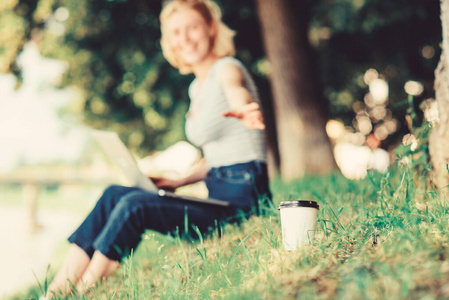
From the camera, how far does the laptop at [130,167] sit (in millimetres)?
2449

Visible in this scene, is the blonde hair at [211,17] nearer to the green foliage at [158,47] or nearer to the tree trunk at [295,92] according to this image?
the tree trunk at [295,92]

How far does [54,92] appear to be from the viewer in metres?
12.5

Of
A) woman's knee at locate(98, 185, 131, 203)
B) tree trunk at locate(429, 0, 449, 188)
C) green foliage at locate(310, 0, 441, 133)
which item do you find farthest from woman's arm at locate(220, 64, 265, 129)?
green foliage at locate(310, 0, 441, 133)

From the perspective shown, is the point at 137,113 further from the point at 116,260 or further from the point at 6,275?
the point at 116,260

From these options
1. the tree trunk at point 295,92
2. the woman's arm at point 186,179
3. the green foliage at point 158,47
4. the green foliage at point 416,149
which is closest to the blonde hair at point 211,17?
the woman's arm at point 186,179

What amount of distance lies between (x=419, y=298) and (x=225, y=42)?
2.28 metres

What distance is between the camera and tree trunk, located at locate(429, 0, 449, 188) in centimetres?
246

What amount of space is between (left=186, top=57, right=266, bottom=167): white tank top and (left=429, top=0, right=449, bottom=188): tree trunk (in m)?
1.04

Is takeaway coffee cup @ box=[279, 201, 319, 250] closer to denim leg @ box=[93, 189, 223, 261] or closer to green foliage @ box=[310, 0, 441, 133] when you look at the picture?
denim leg @ box=[93, 189, 223, 261]

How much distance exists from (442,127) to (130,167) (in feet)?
6.19

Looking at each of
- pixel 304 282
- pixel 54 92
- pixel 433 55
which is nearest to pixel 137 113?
pixel 54 92

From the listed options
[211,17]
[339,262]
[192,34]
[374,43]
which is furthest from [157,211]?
[374,43]

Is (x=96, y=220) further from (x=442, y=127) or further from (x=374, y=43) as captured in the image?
(x=374, y=43)

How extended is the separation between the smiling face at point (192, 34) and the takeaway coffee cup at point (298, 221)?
154 centimetres
